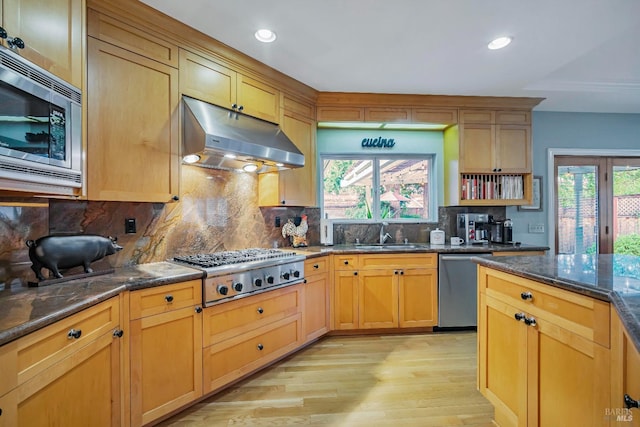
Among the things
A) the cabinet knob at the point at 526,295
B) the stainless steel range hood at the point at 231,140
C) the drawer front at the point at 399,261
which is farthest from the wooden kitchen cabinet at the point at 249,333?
the cabinet knob at the point at 526,295

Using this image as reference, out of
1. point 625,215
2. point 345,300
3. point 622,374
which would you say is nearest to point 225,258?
point 345,300

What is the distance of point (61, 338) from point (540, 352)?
2048 mm

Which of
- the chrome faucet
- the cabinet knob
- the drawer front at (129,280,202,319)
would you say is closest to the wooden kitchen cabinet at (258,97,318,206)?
the chrome faucet

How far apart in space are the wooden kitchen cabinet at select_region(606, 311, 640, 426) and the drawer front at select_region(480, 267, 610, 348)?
4 centimetres

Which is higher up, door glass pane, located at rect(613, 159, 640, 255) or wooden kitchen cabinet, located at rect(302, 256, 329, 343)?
door glass pane, located at rect(613, 159, 640, 255)

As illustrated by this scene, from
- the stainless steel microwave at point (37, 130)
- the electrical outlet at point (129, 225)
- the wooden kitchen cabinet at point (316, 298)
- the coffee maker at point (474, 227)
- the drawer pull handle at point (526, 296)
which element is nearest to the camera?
the stainless steel microwave at point (37, 130)

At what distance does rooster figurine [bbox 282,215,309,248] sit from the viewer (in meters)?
3.25

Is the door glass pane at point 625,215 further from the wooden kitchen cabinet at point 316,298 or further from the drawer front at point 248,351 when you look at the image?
the drawer front at point 248,351

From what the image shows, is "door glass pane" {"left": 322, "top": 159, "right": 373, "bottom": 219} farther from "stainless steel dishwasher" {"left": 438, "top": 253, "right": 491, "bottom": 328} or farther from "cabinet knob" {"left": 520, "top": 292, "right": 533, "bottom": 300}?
"cabinet knob" {"left": 520, "top": 292, "right": 533, "bottom": 300}

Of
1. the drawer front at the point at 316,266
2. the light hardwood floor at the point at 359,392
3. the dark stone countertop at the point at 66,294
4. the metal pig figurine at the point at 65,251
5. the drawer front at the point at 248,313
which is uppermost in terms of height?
the metal pig figurine at the point at 65,251

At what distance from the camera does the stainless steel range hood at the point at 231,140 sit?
81.7 inches

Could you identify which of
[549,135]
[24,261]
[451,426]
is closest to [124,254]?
[24,261]

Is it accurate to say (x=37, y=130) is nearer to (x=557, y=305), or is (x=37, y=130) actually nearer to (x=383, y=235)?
(x=557, y=305)

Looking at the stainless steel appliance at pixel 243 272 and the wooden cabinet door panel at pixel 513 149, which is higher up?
the wooden cabinet door panel at pixel 513 149
